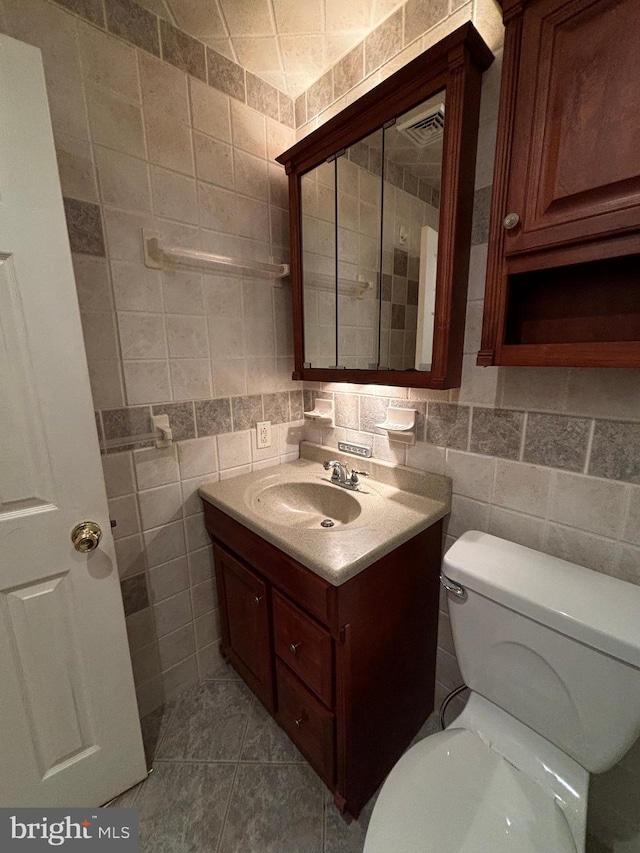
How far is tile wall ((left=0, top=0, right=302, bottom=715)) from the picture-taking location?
3.12ft

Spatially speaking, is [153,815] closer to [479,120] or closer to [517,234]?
[517,234]

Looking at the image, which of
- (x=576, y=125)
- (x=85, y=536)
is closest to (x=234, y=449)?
(x=85, y=536)

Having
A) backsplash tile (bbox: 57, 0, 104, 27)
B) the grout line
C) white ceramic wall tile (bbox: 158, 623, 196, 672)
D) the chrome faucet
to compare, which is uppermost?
backsplash tile (bbox: 57, 0, 104, 27)

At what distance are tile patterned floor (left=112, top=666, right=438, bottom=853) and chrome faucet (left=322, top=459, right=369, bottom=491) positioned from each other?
3.00 ft

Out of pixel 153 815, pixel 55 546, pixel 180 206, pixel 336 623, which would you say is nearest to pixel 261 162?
pixel 180 206

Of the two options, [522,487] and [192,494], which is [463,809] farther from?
[192,494]

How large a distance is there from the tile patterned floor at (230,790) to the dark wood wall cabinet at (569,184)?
1381 mm

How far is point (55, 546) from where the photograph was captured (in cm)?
85

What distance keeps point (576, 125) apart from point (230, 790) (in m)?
1.94

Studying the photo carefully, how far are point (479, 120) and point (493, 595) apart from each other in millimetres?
1208

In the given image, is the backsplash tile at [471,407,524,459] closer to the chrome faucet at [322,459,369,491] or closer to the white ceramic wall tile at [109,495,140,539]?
the chrome faucet at [322,459,369,491]

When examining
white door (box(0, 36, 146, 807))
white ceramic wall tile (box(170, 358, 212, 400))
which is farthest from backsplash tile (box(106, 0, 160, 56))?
white ceramic wall tile (box(170, 358, 212, 400))

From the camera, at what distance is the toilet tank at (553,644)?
2.18 feet

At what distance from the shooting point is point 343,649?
86cm
